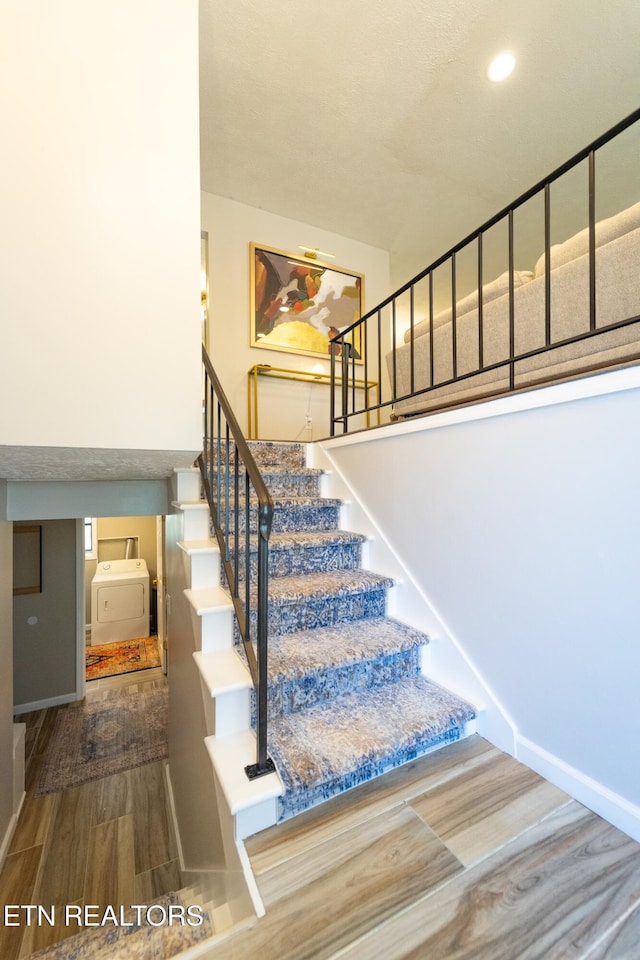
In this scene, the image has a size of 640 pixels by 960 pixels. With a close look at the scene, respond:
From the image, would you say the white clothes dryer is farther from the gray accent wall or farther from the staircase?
the staircase

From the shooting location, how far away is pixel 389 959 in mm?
835

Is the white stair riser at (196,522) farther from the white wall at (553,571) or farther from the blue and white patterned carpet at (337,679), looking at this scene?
the white wall at (553,571)

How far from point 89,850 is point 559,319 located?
4207 mm

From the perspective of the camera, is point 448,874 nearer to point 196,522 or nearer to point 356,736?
point 356,736

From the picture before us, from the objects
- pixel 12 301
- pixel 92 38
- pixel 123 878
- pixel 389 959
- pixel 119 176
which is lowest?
pixel 123 878

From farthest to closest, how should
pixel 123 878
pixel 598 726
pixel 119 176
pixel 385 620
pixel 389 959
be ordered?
pixel 123 878, pixel 385 620, pixel 119 176, pixel 598 726, pixel 389 959

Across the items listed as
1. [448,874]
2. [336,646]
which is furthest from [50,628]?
[448,874]

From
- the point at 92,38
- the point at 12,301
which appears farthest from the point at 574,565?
the point at 92,38

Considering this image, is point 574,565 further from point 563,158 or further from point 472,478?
point 563,158

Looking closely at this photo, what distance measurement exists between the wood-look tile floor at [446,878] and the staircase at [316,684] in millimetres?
106

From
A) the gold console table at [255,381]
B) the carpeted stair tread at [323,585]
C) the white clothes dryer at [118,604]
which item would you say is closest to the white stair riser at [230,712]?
the carpeted stair tread at [323,585]

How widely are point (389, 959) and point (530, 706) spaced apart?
826 millimetres

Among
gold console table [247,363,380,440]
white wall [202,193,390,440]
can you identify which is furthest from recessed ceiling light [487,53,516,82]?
gold console table [247,363,380,440]

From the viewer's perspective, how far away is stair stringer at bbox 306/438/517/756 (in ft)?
4.83
